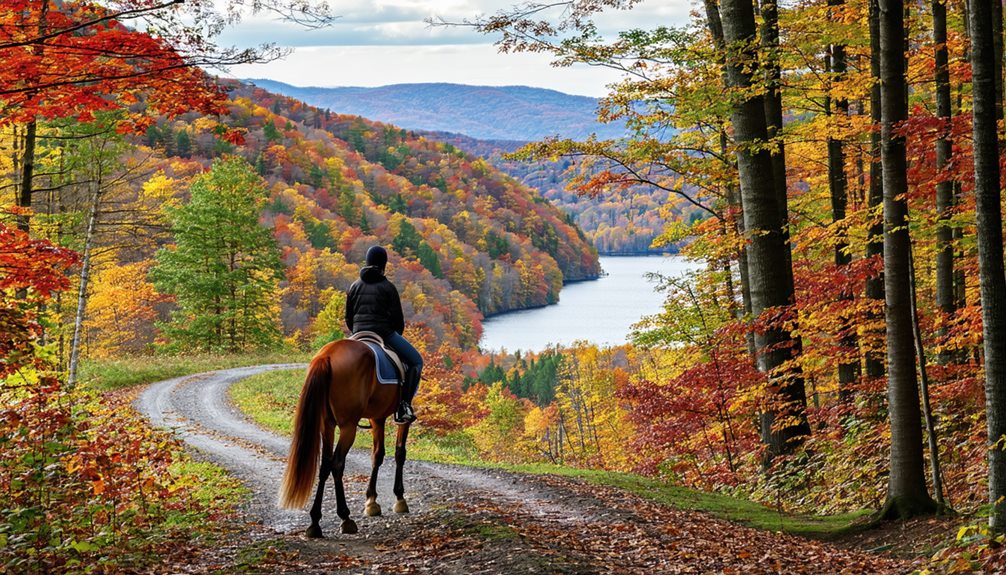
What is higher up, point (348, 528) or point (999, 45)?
point (999, 45)

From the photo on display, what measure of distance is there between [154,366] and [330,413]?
87.2ft

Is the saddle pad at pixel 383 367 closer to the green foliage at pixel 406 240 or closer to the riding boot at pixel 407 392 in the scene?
the riding boot at pixel 407 392

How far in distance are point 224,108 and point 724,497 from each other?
9199 mm

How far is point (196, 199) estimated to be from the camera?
4409cm

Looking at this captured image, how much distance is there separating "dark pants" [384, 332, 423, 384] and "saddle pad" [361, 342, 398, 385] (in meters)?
0.30

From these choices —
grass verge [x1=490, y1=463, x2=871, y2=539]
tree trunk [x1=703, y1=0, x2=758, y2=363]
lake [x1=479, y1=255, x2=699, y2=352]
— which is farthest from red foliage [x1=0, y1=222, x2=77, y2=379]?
lake [x1=479, y1=255, x2=699, y2=352]

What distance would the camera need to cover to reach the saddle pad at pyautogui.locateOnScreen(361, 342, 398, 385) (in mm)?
9344

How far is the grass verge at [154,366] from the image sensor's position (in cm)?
2858

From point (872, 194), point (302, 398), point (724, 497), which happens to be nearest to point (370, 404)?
point (302, 398)

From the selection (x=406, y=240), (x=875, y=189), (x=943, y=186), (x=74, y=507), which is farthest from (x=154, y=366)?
(x=406, y=240)

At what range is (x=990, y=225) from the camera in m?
6.32

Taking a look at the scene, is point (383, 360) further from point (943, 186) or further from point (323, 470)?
point (943, 186)

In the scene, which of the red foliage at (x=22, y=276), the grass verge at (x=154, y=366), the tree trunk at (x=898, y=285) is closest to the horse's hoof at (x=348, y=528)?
the red foliage at (x=22, y=276)

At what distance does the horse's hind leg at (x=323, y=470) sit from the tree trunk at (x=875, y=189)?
6910 mm
